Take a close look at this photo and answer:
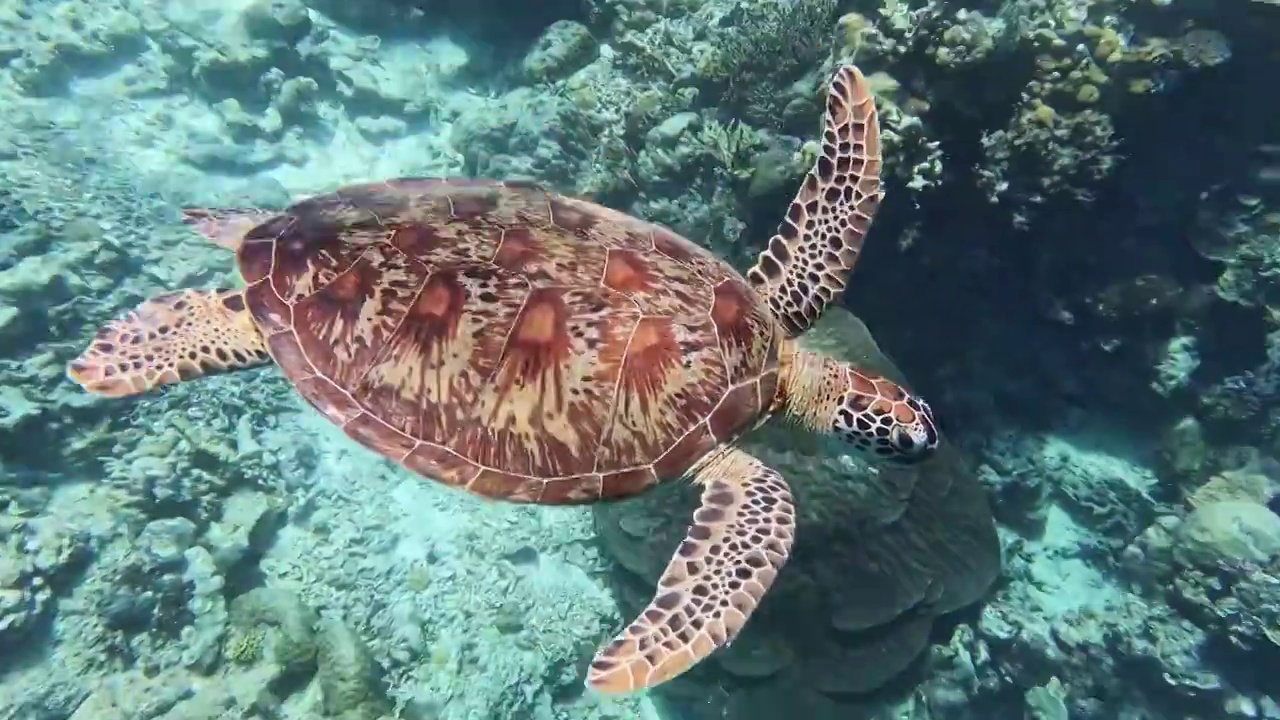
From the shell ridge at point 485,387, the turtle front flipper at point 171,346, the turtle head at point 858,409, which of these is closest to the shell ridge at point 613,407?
the shell ridge at point 485,387

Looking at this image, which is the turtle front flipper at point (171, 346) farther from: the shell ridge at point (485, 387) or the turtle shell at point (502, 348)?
the shell ridge at point (485, 387)

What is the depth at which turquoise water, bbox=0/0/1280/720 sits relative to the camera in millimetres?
3873

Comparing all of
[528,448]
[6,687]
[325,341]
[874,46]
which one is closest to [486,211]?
[325,341]

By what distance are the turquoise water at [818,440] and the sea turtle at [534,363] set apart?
2.2 inches

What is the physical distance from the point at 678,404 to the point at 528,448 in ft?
2.16

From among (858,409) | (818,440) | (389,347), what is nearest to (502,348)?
(389,347)

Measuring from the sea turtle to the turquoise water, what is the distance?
56 mm

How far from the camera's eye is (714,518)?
10.2 ft

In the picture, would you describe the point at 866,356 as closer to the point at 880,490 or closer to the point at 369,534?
the point at 880,490

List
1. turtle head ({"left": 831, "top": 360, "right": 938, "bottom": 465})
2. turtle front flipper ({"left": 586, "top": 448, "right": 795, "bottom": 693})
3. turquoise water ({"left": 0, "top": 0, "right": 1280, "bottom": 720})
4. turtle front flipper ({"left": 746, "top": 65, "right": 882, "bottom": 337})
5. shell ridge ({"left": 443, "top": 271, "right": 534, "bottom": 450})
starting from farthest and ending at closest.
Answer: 1. turquoise water ({"left": 0, "top": 0, "right": 1280, "bottom": 720})
2. turtle front flipper ({"left": 746, "top": 65, "right": 882, "bottom": 337})
3. turtle head ({"left": 831, "top": 360, "right": 938, "bottom": 465})
4. shell ridge ({"left": 443, "top": 271, "right": 534, "bottom": 450})
5. turtle front flipper ({"left": 586, "top": 448, "right": 795, "bottom": 693})

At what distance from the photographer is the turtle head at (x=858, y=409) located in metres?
3.12

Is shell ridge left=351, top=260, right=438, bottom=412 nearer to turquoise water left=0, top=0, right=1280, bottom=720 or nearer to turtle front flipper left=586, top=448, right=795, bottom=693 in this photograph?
turquoise water left=0, top=0, right=1280, bottom=720

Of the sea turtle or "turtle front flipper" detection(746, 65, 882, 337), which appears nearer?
the sea turtle

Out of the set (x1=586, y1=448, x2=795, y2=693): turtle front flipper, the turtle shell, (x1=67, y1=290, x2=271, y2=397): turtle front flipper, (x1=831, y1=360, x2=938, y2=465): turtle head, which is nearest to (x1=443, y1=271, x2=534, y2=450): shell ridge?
the turtle shell
